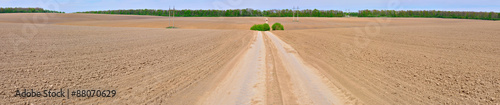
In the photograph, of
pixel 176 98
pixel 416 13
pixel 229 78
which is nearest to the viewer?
pixel 176 98

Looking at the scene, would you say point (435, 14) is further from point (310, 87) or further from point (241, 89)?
point (241, 89)

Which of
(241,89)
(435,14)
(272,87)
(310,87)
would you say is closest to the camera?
(241,89)

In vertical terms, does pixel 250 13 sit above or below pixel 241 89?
above

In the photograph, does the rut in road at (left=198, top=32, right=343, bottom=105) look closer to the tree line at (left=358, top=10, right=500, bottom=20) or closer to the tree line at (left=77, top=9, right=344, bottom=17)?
the tree line at (left=358, top=10, right=500, bottom=20)

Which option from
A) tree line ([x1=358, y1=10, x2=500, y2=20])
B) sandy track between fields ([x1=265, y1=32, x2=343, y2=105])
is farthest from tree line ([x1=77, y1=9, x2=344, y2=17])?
sandy track between fields ([x1=265, y1=32, x2=343, y2=105])

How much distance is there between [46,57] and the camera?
33.6 ft

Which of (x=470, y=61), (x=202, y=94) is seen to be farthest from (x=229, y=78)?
(x=470, y=61)

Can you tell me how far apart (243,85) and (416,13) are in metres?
146

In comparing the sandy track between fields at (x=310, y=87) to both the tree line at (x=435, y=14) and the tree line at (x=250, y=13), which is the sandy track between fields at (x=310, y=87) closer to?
the tree line at (x=435, y=14)

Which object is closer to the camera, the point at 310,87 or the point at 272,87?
the point at 272,87

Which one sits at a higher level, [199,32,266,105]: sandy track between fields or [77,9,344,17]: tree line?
[77,9,344,17]: tree line

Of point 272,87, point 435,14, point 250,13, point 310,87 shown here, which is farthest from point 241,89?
point 435,14

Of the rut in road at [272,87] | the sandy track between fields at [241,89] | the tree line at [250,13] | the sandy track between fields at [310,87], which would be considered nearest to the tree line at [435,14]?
the tree line at [250,13]

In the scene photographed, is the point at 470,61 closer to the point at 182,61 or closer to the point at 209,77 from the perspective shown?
the point at 209,77
